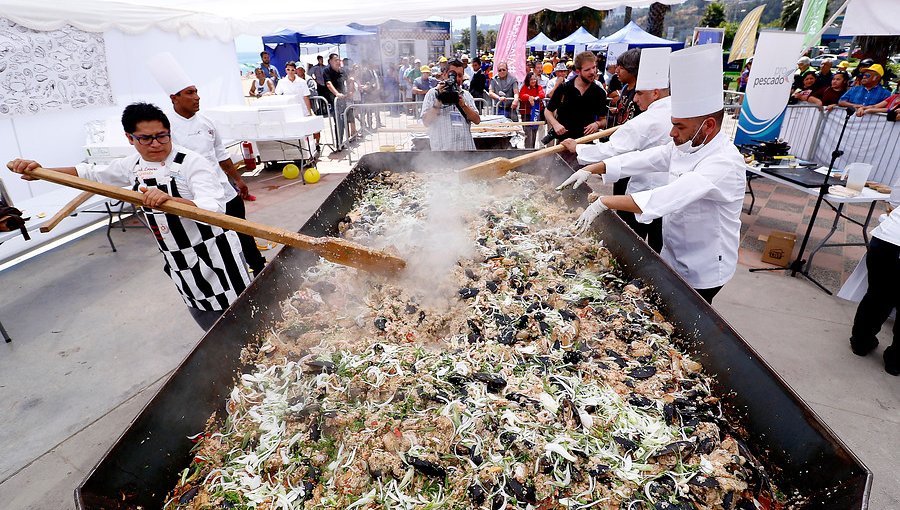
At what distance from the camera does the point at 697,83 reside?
2746mm

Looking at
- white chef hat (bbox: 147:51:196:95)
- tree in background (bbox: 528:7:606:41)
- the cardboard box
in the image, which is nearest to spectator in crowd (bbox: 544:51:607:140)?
the cardboard box

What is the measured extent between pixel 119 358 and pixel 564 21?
4017 cm

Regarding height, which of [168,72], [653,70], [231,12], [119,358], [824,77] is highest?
A: [231,12]

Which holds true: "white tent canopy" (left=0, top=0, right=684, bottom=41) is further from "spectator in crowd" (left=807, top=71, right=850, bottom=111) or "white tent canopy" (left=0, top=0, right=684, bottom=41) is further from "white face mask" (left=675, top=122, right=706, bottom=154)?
"white face mask" (left=675, top=122, right=706, bottom=154)

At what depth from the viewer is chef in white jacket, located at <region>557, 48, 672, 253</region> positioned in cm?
449

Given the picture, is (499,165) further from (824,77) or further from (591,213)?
(824,77)

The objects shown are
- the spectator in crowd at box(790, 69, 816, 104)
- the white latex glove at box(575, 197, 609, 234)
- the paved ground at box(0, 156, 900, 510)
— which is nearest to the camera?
Answer: the paved ground at box(0, 156, 900, 510)

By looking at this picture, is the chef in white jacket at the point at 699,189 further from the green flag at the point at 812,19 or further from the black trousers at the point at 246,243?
the green flag at the point at 812,19

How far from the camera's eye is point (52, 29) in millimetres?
6098


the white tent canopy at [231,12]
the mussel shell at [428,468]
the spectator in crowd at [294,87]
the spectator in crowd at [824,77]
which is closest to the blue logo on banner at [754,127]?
the white tent canopy at [231,12]

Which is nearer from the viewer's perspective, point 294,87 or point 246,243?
point 246,243

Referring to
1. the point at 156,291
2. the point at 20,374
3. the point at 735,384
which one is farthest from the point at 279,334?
the point at 156,291

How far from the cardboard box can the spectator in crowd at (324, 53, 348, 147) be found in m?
9.74

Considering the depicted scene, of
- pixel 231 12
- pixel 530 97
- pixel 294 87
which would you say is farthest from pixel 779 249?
pixel 294 87
